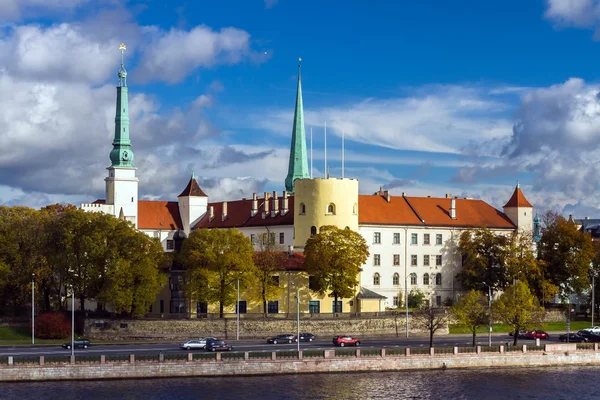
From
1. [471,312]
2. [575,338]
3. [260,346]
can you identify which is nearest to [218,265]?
[260,346]

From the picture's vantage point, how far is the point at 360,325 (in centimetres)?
11056

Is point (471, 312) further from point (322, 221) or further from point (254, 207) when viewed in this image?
point (254, 207)

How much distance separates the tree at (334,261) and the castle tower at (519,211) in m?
33.2

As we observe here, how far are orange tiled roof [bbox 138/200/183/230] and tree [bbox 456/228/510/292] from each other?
42.2 meters

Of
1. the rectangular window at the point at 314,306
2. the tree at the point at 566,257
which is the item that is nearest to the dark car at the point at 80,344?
the rectangular window at the point at 314,306

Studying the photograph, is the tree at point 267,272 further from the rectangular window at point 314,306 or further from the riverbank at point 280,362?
the riverbank at point 280,362

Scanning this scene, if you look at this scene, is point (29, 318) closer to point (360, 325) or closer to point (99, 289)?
point (99, 289)

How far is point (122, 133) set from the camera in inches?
5674

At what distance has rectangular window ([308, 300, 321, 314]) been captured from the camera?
11688 cm

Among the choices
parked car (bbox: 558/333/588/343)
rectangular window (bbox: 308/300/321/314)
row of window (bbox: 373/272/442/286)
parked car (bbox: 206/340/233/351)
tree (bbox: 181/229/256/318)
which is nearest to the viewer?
parked car (bbox: 206/340/233/351)

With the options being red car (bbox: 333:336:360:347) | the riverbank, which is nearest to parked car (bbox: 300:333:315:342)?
red car (bbox: 333:336:360:347)

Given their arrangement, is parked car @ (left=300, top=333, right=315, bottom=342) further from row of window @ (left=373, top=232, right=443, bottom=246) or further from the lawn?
row of window @ (left=373, top=232, right=443, bottom=246)

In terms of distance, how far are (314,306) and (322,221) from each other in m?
10.8

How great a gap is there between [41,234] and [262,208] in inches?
1350
